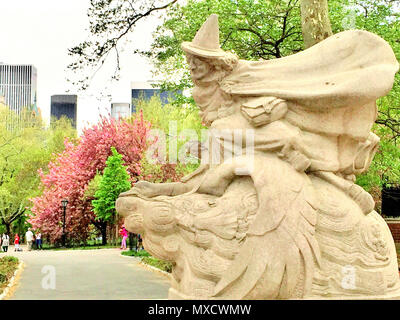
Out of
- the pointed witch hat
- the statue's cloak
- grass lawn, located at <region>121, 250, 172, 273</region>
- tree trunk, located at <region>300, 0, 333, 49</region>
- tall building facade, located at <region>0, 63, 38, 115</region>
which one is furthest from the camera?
tall building facade, located at <region>0, 63, 38, 115</region>

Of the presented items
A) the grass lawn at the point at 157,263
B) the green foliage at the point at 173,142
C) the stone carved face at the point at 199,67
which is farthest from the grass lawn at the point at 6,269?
the stone carved face at the point at 199,67

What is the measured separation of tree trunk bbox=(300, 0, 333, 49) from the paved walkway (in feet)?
14.4

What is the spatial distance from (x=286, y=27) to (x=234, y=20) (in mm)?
1046

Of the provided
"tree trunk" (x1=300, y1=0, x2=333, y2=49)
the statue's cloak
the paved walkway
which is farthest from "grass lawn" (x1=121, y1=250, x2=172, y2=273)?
the statue's cloak

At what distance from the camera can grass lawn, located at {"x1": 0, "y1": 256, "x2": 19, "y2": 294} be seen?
9.18 meters

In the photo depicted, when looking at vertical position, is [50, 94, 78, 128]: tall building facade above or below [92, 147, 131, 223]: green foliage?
above

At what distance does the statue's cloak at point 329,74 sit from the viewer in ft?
12.3

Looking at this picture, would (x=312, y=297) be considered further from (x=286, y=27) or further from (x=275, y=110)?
(x=286, y=27)

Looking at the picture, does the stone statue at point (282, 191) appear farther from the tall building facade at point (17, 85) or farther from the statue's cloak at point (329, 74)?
the tall building facade at point (17, 85)

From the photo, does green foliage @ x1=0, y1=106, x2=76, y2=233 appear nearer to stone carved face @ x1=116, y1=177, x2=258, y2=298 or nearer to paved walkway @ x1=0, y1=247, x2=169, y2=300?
paved walkway @ x1=0, y1=247, x2=169, y2=300

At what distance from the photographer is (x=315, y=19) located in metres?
7.54

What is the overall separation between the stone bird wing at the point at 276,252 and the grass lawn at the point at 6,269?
239 inches

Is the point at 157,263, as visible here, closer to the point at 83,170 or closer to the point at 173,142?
the point at 173,142

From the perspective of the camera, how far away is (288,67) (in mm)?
4012
